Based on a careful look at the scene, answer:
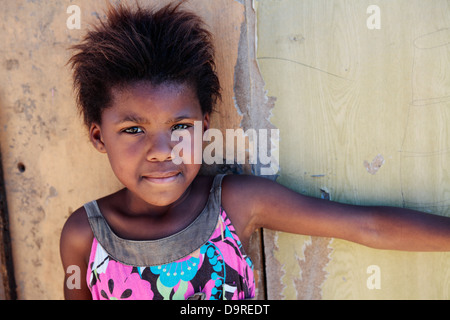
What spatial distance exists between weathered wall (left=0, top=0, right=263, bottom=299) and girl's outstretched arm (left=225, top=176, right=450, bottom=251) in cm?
23

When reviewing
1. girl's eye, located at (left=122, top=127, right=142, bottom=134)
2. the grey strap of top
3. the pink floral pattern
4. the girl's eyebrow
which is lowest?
the pink floral pattern

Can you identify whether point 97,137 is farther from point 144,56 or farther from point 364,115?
point 364,115

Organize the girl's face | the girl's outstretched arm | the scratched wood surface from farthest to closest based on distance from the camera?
the scratched wood surface, the girl's outstretched arm, the girl's face

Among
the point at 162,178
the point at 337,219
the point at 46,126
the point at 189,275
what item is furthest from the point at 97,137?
the point at 337,219

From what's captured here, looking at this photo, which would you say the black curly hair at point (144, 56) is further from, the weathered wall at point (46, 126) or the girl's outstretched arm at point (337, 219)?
the girl's outstretched arm at point (337, 219)

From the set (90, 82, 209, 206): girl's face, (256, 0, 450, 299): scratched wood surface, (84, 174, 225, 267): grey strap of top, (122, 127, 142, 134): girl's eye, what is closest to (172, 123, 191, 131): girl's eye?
(90, 82, 209, 206): girl's face

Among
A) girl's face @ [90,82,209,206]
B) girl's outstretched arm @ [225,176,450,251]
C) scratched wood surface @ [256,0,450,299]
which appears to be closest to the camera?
girl's face @ [90,82,209,206]

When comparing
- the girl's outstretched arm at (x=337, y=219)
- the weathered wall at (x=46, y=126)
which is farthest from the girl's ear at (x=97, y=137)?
the girl's outstretched arm at (x=337, y=219)

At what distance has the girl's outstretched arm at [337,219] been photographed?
3.66 ft

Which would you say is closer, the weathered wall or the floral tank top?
the floral tank top

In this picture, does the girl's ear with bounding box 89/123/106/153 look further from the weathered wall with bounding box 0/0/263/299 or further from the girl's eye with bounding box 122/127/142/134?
the weathered wall with bounding box 0/0/263/299

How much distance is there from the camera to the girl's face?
1.00m

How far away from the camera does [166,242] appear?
1.15 metres

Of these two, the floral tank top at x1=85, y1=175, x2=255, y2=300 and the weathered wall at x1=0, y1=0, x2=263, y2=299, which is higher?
the weathered wall at x1=0, y1=0, x2=263, y2=299
